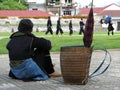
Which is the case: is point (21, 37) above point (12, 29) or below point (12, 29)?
above

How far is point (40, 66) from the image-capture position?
1057 cm

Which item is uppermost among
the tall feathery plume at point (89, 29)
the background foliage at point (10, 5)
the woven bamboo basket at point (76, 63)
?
the tall feathery plume at point (89, 29)

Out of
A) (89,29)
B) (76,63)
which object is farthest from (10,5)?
(76,63)

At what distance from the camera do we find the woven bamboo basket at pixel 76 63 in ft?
31.9

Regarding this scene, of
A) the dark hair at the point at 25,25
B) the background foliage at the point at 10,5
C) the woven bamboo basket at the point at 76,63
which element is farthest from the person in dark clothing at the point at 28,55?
the background foliage at the point at 10,5

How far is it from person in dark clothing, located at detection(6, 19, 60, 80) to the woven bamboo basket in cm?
80

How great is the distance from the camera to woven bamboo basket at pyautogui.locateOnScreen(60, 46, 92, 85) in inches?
383

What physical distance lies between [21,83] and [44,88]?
33.3 inches

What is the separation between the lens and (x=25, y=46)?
34.6 feet

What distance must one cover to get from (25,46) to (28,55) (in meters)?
0.21

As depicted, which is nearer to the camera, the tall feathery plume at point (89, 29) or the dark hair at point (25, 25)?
the tall feathery plume at point (89, 29)

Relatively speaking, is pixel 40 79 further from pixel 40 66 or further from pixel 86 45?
pixel 86 45

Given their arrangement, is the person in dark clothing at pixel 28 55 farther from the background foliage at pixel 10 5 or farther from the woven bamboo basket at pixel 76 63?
the background foliage at pixel 10 5

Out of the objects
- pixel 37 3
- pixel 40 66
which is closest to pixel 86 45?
pixel 40 66
